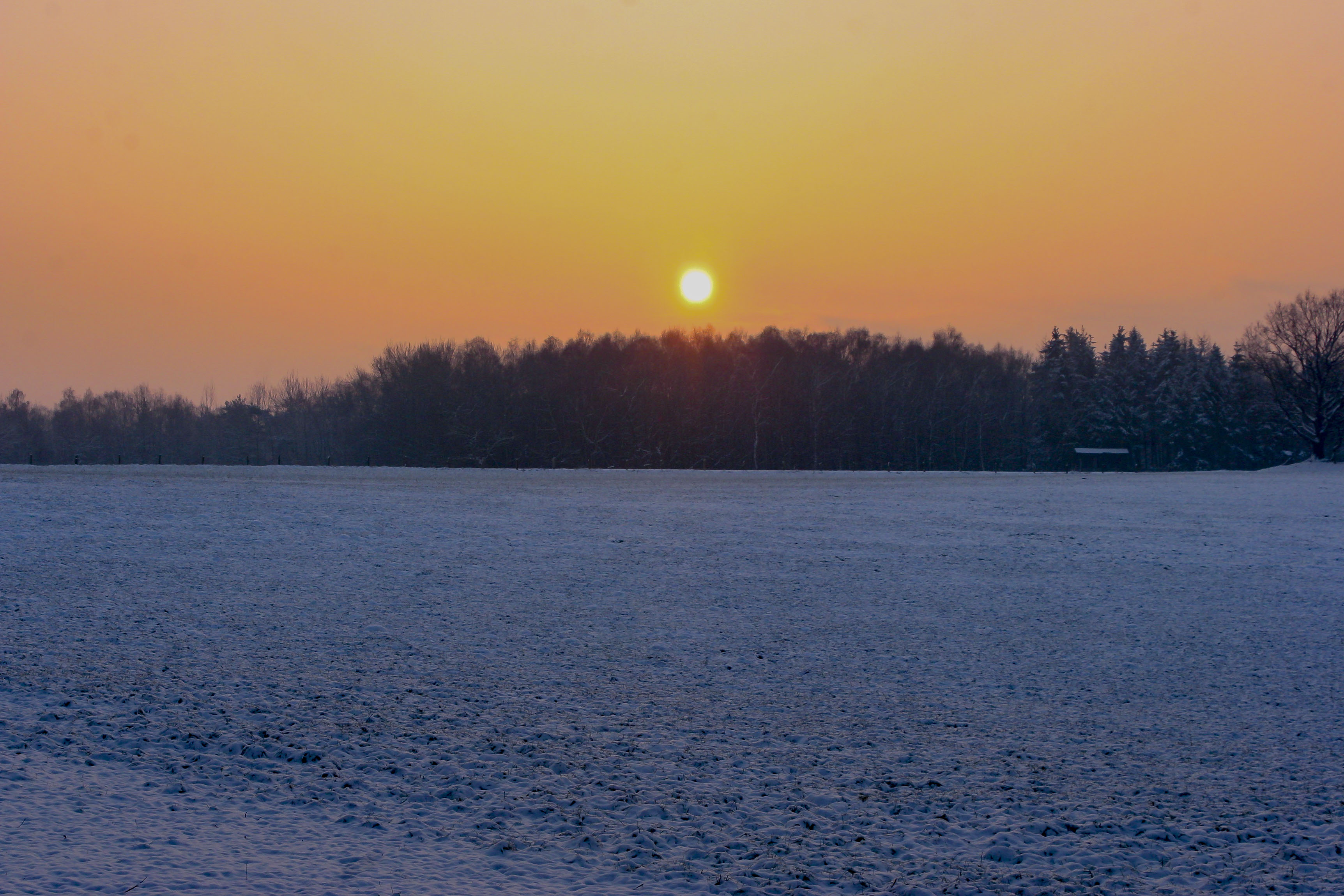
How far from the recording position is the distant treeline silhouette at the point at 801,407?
273 feet

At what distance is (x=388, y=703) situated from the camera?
797cm

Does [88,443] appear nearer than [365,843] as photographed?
No

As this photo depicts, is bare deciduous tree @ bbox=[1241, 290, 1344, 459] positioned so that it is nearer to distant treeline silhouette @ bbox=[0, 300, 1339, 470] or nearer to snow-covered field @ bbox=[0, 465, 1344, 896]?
Result: distant treeline silhouette @ bbox=[0, 300, 1339, 470]

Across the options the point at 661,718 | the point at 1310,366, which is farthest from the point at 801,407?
the point at 661,718

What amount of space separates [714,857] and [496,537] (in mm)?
13923

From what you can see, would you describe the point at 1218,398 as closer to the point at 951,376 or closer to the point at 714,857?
the point at 951,376

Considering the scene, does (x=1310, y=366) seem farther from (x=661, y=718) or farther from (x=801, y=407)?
(x=661, y=718)

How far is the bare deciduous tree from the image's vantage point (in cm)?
7281

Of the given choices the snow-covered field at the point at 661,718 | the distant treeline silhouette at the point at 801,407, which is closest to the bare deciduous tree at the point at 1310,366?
the distant treeline silhouette at the point at 801,407

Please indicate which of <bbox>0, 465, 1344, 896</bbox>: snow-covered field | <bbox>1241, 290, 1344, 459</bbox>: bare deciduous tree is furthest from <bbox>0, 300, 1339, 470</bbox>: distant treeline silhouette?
<bbox>0, 465, 1344, 896</bbox>: snow-covered field

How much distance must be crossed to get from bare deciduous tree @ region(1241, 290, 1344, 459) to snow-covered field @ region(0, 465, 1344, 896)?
2654 inches

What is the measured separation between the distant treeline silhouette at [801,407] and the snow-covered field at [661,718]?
65.7 meters

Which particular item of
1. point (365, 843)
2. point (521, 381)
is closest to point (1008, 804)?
point (365, 843)

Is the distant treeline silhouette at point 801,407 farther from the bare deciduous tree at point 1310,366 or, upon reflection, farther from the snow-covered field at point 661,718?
the snow-covered field at point 661,718
